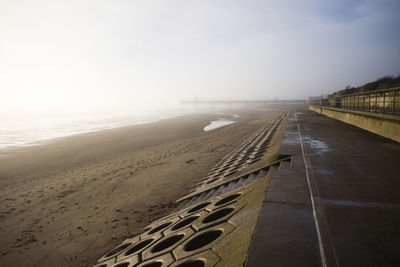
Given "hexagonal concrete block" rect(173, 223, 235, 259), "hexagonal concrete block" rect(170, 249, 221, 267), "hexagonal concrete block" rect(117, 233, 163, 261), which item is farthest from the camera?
"hexagonal concrete block" rect(117, 233, 163, 261)

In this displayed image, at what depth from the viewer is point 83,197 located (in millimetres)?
8453

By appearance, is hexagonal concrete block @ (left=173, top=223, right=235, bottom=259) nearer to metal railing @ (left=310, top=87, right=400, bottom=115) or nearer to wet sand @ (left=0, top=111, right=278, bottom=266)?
wet sand @ (left=0, top=111, right=278, bottom=266)

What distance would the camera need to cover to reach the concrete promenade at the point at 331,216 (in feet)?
7.36

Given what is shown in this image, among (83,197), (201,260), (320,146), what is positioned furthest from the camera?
(83,197)

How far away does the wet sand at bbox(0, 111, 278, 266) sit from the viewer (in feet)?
18.1

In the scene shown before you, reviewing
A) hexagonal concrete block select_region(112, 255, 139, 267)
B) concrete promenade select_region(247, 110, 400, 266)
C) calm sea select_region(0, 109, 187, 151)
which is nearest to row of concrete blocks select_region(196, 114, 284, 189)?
concrete promenade select_region(247, 110, 400, 266)

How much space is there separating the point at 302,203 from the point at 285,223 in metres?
0.70

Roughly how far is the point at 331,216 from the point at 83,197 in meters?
8.17

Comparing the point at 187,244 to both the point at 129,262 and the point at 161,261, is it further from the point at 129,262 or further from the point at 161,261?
the point at 129,262

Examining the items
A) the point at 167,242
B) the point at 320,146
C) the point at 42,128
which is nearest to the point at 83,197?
the point at 167,242

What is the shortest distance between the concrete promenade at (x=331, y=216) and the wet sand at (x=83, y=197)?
3971 mm

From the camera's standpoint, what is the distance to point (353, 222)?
284 cm

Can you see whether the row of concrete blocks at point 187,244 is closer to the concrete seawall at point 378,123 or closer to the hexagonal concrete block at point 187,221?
the hexagonal concrete block at point 187,221

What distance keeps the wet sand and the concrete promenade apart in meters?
3.97
